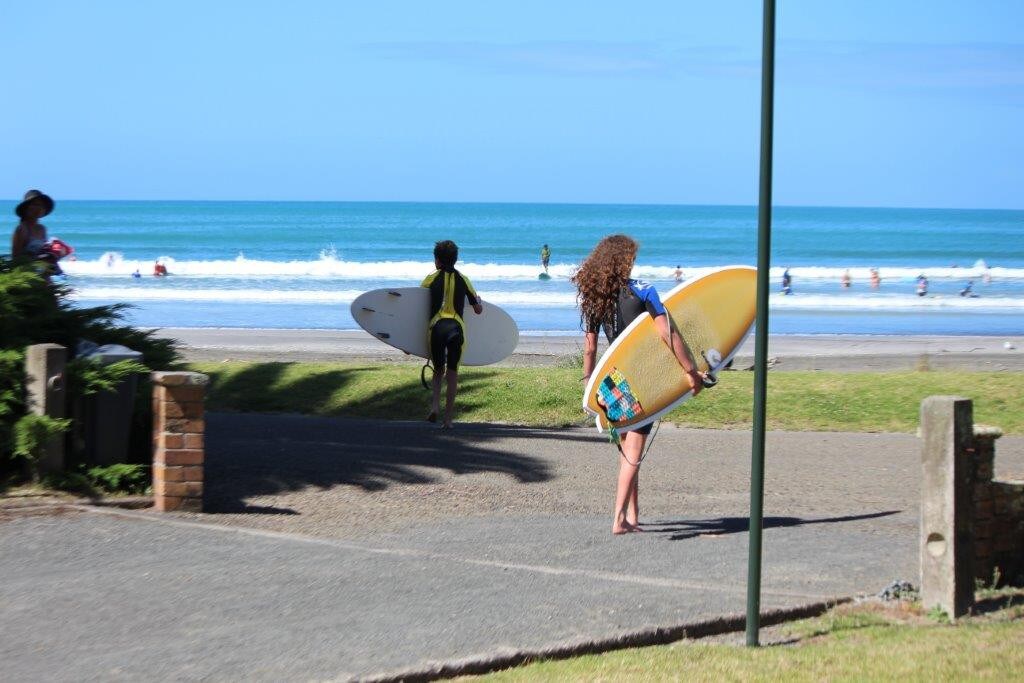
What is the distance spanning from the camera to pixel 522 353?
21.9 m

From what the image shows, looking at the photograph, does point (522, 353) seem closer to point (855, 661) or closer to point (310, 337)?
point (310, 337)

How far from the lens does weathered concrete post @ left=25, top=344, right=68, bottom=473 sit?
7.85 meters

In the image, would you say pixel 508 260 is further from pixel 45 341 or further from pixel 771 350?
pixel 45 341

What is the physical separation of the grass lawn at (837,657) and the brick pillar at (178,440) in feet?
10.6

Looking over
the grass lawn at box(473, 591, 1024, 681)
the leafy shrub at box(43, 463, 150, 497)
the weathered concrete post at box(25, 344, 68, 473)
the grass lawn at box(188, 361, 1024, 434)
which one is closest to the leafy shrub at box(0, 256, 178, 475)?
the weathered concrete post at box(25, 344, 68, 473)

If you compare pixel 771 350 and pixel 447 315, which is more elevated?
pixel 447 315

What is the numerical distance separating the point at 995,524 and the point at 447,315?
592cm

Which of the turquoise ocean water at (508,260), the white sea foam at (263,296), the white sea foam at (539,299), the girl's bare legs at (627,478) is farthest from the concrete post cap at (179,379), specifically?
the white sea foam at (263,296)

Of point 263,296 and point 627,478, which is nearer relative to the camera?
point 627,478

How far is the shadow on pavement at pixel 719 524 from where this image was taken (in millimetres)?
7949

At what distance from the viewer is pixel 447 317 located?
1176cm

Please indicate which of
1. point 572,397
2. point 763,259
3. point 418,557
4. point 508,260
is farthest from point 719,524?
point 508,260

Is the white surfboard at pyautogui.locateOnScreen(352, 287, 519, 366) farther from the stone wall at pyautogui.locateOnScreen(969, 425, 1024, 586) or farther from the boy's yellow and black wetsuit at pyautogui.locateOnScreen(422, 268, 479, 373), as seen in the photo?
the stone wall at pyautogui.locateOnScreen(969, 425, 1024, 586)

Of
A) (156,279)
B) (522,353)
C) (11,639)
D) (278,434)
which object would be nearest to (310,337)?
(522,353)
